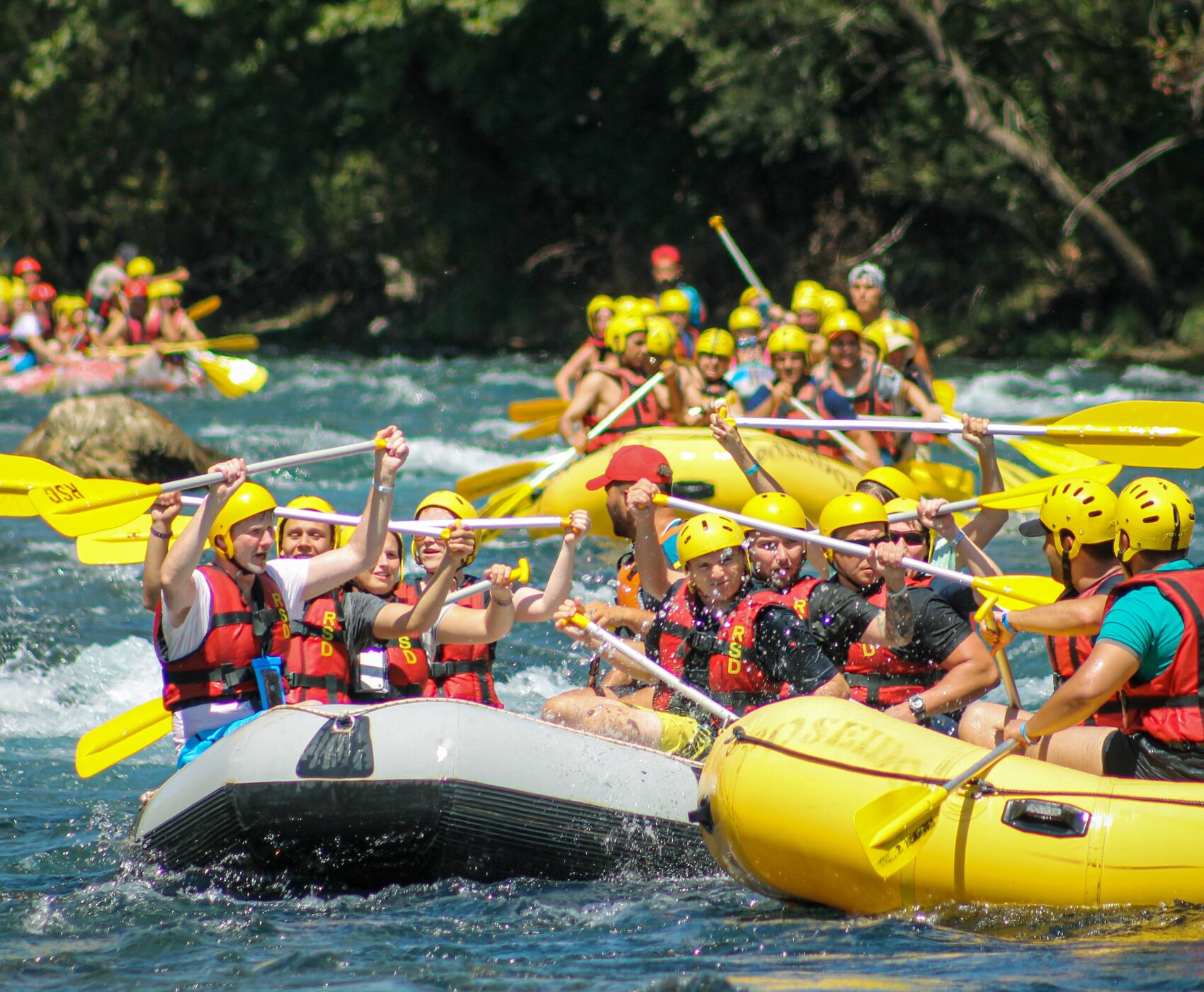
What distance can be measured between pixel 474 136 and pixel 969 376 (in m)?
9.82

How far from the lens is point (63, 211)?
25281 mm

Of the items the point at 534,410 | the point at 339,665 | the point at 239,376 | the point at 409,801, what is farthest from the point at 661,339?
the point at 409,801

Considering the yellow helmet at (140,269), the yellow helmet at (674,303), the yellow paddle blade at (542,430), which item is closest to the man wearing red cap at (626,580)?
the yellow paddle blade at (542,430)

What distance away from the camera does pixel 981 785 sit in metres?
4.16

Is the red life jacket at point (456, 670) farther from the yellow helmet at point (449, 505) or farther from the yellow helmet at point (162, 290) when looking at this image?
the yellow helmet at point (162, 290)

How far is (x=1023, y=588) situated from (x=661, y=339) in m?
4.65

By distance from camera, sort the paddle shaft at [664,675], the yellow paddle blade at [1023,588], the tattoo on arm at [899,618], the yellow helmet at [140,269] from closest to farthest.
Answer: the yellow paddle blade at [1023,588] < the paddle shaft at [664,675] < the tattoo on arm at [899,618] < the yellow helmet at [140,269]

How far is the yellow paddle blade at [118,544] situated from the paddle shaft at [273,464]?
1.41ft

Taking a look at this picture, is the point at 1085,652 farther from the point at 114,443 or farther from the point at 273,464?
the point at 114,443

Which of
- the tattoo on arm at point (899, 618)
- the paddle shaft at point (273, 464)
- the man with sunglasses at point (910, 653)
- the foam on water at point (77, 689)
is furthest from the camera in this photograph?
the foam on water at point (77, 689)

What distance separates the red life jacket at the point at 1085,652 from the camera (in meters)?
4.44

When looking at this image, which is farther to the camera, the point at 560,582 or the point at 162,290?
the point at 162,290

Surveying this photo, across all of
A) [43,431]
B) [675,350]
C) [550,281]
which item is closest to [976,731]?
[675,350]

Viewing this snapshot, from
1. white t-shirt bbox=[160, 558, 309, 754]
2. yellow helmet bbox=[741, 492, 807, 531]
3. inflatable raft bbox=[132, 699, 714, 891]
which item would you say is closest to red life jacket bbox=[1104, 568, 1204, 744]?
inflatable raft bbox=[132, 699, 714, 891]
